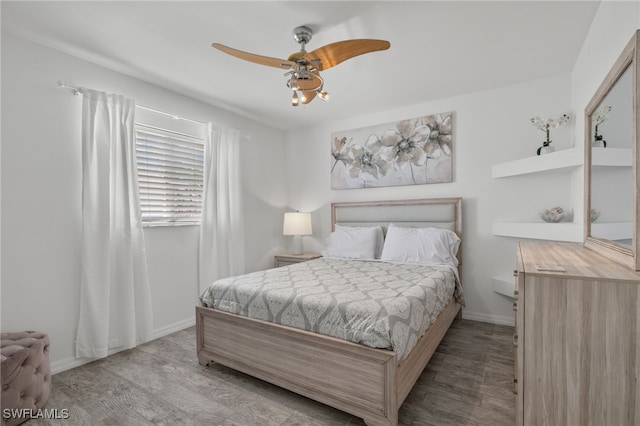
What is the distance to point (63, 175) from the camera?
2430 millimetres

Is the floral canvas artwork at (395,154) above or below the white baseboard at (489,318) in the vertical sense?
above

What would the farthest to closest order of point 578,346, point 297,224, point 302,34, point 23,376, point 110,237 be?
point 297,224
point 110,237
point 302,34
point 23,376
point 578,346

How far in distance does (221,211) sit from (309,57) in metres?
2.26

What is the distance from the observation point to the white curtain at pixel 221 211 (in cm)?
349

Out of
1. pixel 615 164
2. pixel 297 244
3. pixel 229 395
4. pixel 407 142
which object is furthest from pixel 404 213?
pixel 229 395

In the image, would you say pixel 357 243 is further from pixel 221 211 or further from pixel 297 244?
pixel 221 211

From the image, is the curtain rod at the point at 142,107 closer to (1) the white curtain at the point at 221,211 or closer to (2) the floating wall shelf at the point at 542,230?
(1) the white curtain at the point at 221,211

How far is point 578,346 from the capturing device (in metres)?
1.22

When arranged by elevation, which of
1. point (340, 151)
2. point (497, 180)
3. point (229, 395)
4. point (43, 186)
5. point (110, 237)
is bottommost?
point (229, 395)

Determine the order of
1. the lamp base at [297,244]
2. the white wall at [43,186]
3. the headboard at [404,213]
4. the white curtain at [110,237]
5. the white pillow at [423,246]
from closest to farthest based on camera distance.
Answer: the white wall at [43,186] → the white curtain at [110,237] → the white pillow at [423,246] → the headboard at [404,213] → the lamp base at [297,244]

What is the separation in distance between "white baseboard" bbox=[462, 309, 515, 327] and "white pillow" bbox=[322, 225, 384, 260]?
3.94 ft

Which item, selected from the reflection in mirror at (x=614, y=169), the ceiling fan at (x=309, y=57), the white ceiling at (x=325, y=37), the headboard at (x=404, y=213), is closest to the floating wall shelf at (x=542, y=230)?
the reflection in mirror at (x=614, y=169)

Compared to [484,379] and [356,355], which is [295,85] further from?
[484,379]

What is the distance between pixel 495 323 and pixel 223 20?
12.6ft
